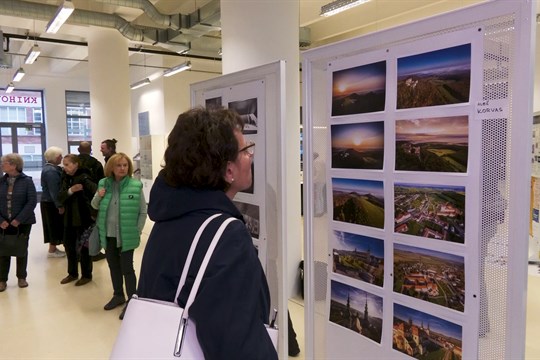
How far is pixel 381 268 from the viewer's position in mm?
1791

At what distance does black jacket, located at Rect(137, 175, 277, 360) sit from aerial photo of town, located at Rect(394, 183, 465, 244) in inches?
30.8

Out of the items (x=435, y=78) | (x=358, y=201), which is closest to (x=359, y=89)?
(x=435, y=78)

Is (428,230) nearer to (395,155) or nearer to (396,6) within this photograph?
(395,155)

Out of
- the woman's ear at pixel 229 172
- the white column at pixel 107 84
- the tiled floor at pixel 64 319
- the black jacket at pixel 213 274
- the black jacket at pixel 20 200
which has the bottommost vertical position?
the tiled floor at pixel 64 319

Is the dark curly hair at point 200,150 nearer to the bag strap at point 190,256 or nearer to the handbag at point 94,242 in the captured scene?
the bag strap at point 190,256

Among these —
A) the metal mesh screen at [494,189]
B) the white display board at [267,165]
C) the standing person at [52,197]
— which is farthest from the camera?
the standing person at [52,197]

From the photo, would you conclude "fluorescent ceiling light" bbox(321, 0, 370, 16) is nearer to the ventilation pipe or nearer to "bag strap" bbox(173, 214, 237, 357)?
the ventilation pipe

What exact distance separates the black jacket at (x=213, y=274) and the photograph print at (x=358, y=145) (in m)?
0.82

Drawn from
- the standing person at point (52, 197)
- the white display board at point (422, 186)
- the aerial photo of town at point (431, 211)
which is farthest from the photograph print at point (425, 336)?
the standing person at point (52, 197)

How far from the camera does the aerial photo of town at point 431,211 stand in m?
1.49

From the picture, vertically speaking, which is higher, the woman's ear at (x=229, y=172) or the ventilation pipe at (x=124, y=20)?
the ventilation pipe at (x=124, y=20)

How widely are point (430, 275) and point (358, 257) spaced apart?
352 millimetres

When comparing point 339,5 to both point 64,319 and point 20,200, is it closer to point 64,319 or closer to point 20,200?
point 20,200

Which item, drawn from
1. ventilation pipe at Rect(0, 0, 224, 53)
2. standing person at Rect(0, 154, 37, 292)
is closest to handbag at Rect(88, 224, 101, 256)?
standing person at Rect(0, 154, 37, 292)
